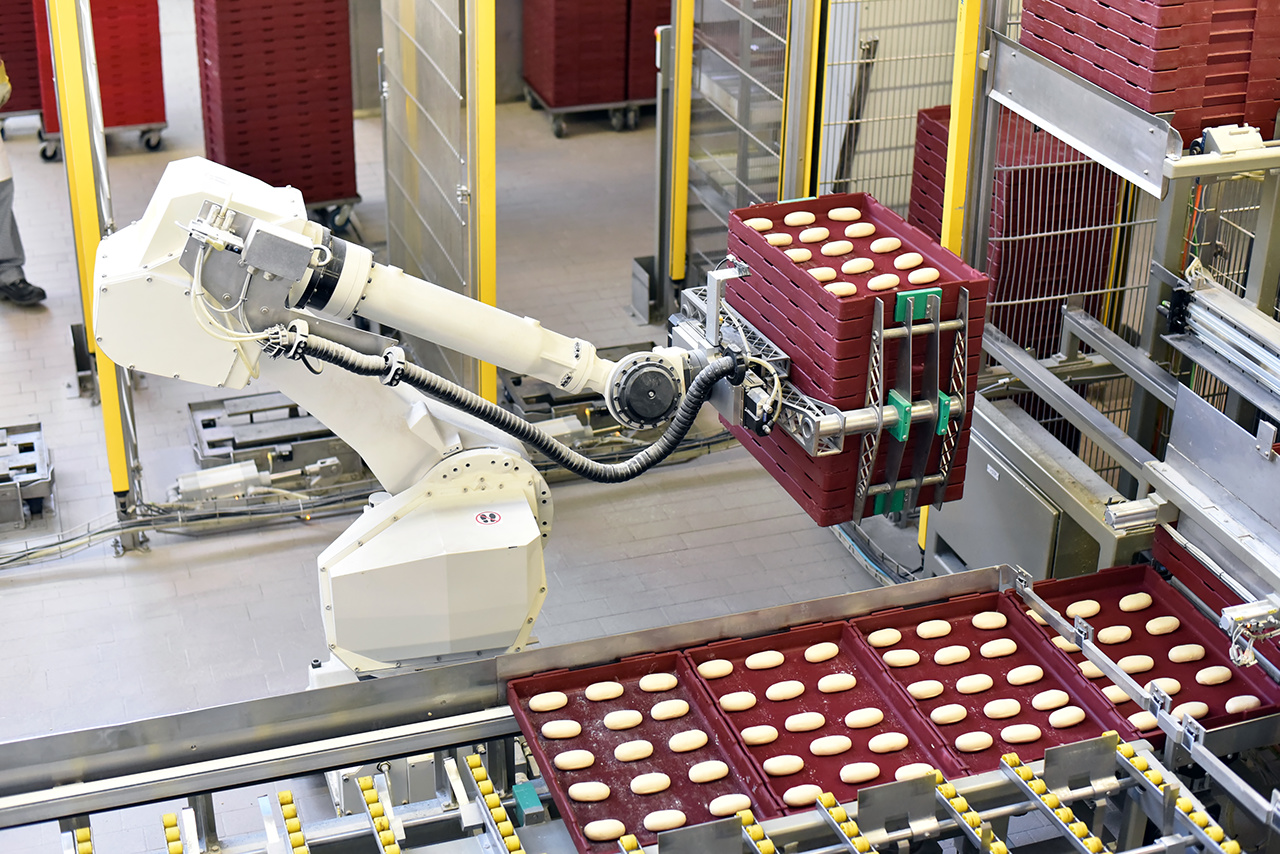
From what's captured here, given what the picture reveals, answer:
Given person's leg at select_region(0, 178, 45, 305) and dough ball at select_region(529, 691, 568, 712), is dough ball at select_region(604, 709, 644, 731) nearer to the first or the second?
dough ball at select_region(529, 691, 568, 712)

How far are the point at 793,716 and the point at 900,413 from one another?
0.89 m

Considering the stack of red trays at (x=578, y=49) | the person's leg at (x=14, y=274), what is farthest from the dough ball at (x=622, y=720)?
the stack of red trays at (x=578, y=49)

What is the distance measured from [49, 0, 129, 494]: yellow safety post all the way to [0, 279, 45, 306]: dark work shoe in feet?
7.18

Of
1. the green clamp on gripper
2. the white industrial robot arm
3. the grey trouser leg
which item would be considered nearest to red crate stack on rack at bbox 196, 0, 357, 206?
the grey trouser leg

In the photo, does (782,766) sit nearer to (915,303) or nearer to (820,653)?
(820,653)

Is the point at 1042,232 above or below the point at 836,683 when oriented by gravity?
above

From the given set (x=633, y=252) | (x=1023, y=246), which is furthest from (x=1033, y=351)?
(x=633, y=252)

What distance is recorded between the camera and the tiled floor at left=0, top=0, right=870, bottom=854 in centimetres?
540

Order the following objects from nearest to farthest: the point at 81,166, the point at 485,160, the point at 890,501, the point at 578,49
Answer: the point at 890,501
the point at 81,166
the point at 485,160
the point at 578,49

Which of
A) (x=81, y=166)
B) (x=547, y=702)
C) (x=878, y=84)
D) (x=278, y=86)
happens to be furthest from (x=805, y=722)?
(x=278, y=86)

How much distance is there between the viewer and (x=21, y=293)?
8.12 metres

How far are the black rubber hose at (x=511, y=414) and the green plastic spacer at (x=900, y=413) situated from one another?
45 cm

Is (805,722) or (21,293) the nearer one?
(805,722)

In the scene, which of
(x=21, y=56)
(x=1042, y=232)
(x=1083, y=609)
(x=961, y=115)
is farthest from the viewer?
(x=21, y=56)
